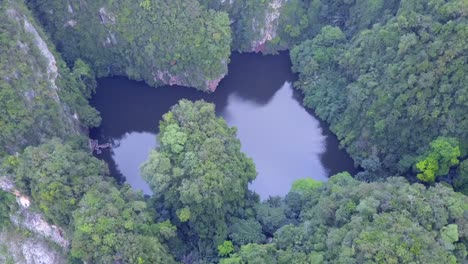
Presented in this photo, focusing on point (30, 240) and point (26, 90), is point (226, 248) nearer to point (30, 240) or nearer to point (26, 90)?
point (30, 240)

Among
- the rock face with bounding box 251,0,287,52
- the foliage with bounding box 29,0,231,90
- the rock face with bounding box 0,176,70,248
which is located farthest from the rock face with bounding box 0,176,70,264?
the rock face with bounding box 251,0,287,52

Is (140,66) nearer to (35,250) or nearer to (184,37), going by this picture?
(184,37)

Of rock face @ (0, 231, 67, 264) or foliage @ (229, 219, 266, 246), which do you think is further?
rock face @ (0, 231, 67, 264)

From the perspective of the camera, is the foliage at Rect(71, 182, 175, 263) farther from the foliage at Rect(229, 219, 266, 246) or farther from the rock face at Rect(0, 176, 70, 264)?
the foliage at Rect(229, 219, 266, 246)

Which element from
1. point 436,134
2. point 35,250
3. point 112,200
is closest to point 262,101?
point 436,134

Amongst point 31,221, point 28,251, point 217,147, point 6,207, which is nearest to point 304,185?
point 217,147

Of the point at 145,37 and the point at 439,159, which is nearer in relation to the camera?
the point at 439,159
